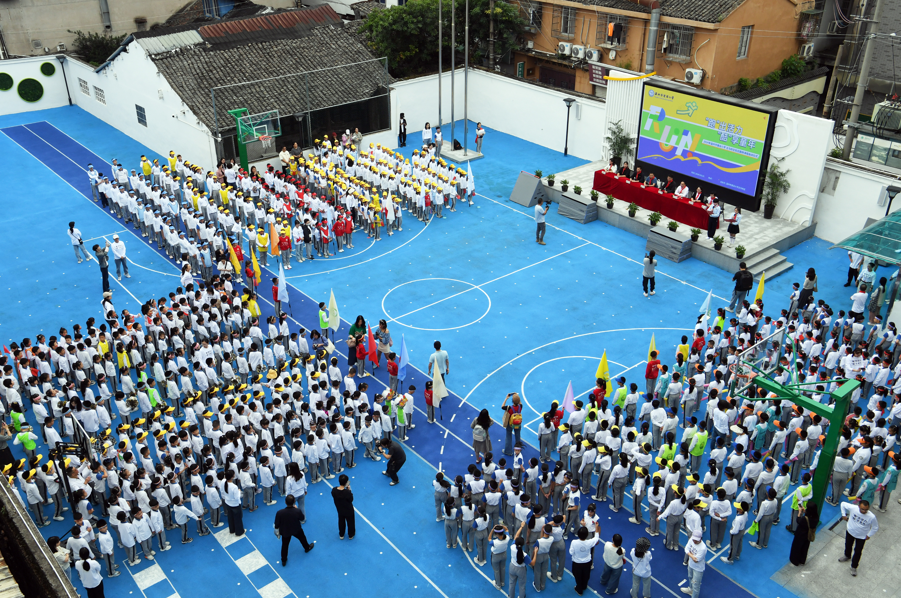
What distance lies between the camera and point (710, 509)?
558 inches

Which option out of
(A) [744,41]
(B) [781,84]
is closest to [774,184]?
(A) [744,41]

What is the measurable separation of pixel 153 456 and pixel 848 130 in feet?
81.2

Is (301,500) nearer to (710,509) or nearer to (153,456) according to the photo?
(153,456)

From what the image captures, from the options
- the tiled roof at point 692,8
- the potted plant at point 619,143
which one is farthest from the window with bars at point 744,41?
the potted plant at point 619,143

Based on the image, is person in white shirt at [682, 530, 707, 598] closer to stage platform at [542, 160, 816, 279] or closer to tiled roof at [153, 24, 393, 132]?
stage platform at [542, 160, 816, 279]

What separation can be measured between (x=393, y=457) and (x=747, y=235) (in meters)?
16.1

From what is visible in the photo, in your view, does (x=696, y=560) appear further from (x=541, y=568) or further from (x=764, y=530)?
(x=541, y=568)

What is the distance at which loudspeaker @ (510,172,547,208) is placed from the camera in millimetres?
29438

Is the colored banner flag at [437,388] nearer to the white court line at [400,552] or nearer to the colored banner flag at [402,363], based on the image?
the colored banner flag at [402,363]

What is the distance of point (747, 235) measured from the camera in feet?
86.2

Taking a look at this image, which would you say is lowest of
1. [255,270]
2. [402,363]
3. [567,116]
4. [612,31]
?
[402,363]

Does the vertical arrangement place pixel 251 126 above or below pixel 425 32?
below

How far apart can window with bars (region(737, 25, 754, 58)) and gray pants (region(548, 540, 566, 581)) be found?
2803 centimetres

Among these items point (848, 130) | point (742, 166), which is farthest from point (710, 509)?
point (848, 130)
